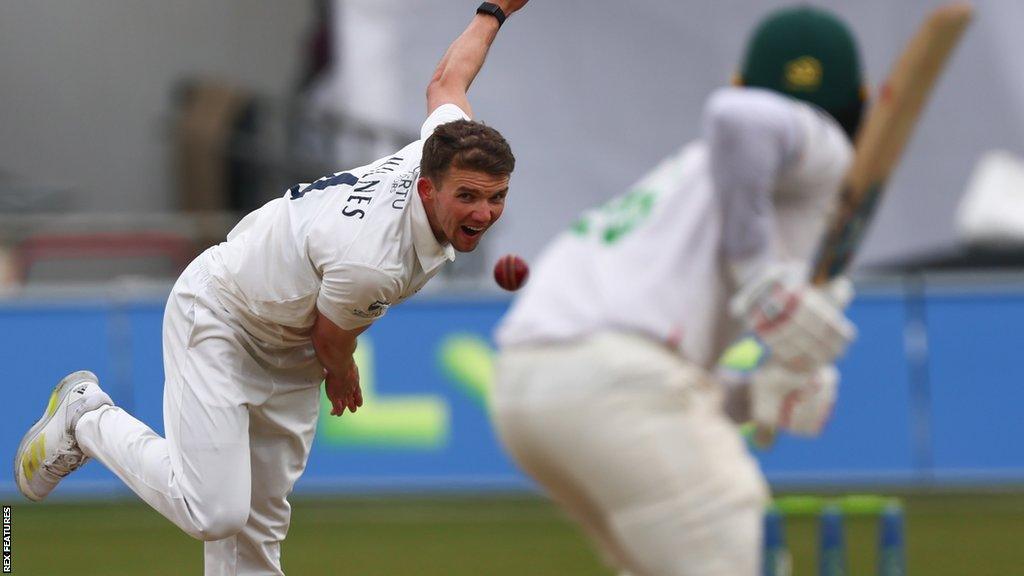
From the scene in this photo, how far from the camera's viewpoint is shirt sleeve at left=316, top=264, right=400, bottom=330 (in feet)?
14.4

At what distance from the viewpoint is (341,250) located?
443cm

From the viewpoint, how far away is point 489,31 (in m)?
4.73

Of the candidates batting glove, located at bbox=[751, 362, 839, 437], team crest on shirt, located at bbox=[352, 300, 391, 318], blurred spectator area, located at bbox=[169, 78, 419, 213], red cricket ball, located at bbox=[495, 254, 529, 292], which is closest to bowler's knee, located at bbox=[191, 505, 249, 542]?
team crest on shirt, located at bbox=[352, 300, 391, 318]

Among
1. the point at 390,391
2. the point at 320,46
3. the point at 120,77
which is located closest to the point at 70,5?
the point at 120,77

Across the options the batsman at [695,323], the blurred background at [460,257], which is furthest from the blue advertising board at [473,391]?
the batsman at [695,323]

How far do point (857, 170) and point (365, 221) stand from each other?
4.02 ft

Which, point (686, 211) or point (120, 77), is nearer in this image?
point (686, 211)

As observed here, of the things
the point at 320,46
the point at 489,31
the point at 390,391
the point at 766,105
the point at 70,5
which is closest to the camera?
the point at 766,105

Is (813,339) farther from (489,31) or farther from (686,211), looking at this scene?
(489,31)

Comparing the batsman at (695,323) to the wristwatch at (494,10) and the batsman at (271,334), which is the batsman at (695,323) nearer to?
the batsman at (271,334)

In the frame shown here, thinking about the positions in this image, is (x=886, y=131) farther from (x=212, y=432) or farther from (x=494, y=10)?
(x=212, y=432)

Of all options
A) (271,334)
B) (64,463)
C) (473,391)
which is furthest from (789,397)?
(473,391)

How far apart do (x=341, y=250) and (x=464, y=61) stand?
680 millimetres

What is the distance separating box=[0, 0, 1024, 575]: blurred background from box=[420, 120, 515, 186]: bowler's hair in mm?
4034
